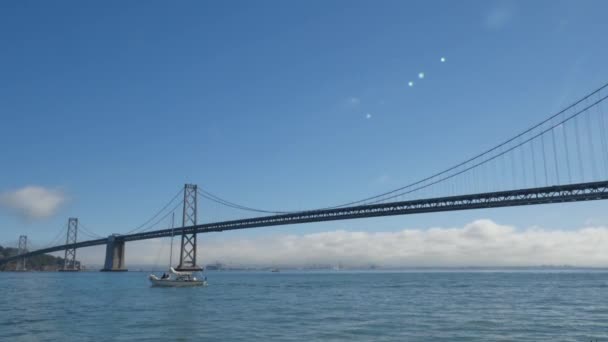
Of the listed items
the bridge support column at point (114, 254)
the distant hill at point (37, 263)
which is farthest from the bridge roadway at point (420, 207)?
the distant hill at point (37, 263)

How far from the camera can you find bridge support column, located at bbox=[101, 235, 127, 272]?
10581 cm

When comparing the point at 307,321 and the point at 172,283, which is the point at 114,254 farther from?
the point at 307,321

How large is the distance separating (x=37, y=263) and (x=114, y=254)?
7456 cm

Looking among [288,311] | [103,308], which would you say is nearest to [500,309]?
[288,311]

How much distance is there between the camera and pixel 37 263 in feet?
536

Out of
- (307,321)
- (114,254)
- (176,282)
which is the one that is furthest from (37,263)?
(307,321)

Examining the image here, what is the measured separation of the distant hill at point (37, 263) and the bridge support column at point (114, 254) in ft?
194

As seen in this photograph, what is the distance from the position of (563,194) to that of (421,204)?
16.6 metres

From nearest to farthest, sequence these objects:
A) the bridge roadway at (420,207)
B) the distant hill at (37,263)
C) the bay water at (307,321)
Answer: the bay water at (307,321), the bridge roadway at (420,207), the distant hill at (37,263)

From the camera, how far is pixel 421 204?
6294 cm

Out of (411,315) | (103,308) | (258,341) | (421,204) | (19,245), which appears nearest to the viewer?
(258,341)

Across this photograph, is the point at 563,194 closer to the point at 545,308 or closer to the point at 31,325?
the point at 545,308

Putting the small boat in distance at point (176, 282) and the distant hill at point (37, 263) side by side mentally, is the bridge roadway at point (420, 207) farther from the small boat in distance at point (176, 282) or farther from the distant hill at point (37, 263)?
the distant hill at point (37, 263)

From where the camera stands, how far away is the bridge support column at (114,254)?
347 ft
